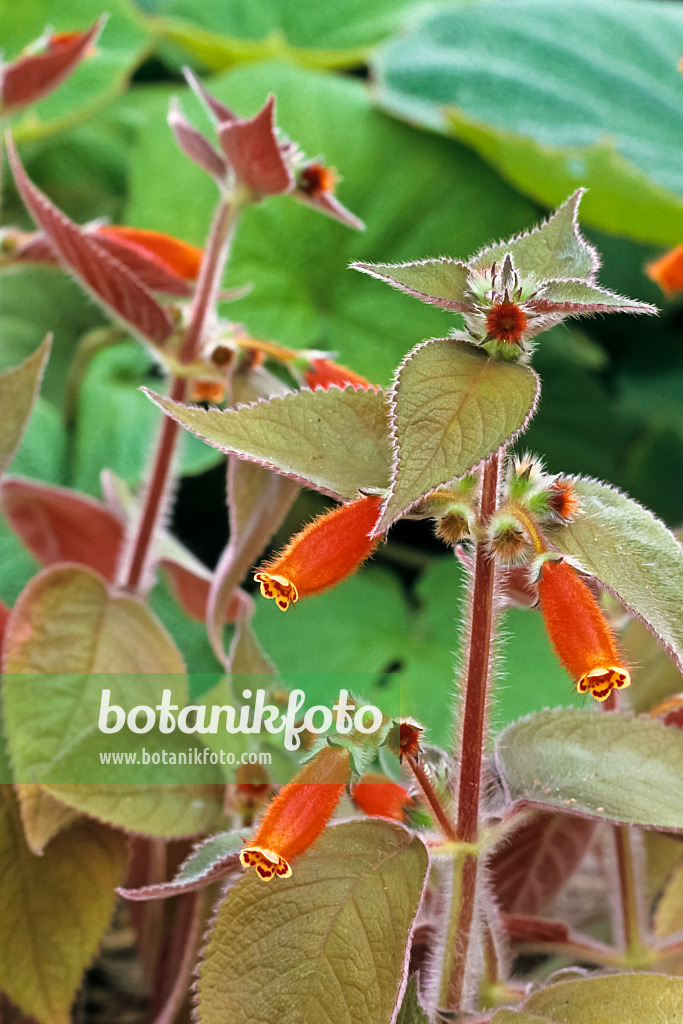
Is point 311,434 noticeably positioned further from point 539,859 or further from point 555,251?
point 539,859

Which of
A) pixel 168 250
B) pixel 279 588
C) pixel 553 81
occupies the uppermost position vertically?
pixel 553 81

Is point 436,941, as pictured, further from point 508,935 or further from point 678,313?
point 678,313

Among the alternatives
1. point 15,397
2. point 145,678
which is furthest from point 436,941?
point 15,397

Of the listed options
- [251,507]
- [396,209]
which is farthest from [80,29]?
[251,507]

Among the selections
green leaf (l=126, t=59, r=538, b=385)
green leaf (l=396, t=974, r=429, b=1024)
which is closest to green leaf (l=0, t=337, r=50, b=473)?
green leaf (l=396, t=974, r=429, b=1024)

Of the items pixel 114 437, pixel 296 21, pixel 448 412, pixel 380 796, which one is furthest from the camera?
pixel 296 21

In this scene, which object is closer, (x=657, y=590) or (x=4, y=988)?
(x=657, y=590)
